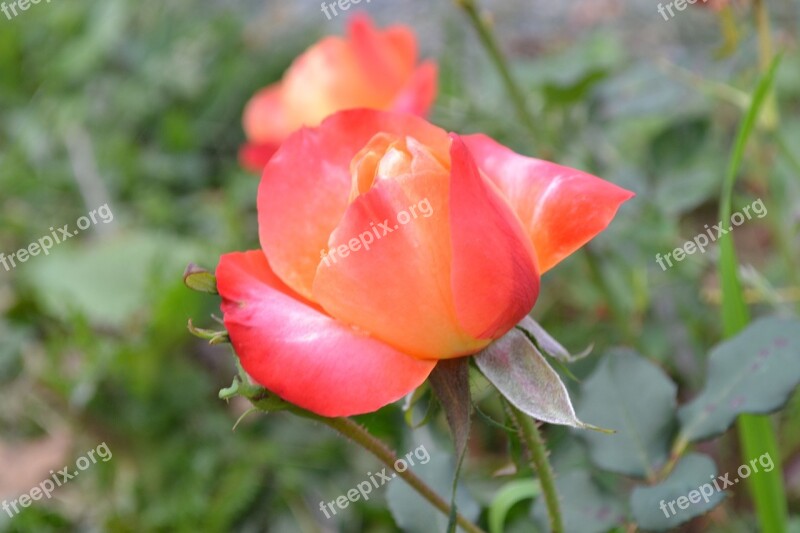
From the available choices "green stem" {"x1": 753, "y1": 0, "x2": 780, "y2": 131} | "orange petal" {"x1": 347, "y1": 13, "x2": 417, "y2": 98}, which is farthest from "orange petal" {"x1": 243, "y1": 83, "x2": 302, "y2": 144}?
"green stem" {"x1": 753, "y1": 0, "x2": 780, "y2": 131}

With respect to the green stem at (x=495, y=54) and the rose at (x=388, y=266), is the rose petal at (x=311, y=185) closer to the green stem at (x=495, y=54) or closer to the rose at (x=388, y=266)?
the rose at (x=388, y=266)

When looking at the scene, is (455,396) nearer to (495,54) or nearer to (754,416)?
(754,416)

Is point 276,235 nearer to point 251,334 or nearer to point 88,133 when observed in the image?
point 251,334

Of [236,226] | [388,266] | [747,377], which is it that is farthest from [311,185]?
[236,226]

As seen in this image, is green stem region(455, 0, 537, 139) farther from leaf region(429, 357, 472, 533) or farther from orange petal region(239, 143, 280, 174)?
leaf region(429, 357, 472, 533)

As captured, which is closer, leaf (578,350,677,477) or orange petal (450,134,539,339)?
orange petal (450,134,539,339)

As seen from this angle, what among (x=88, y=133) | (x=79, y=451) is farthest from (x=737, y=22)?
(x=88, y=133)
